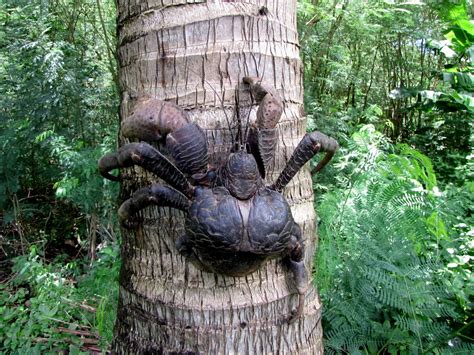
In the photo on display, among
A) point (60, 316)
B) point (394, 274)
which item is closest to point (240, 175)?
point (394, 274)

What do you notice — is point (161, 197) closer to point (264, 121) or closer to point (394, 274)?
point (264, 121)

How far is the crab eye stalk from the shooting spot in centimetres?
112

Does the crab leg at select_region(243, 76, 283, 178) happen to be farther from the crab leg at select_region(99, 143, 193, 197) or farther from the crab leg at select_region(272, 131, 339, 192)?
the crab leg at select_region(99, 143, 193, 197)

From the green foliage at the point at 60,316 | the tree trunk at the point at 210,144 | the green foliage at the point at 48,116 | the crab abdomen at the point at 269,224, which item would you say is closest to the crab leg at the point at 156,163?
the tree trunk at the point at 210,144

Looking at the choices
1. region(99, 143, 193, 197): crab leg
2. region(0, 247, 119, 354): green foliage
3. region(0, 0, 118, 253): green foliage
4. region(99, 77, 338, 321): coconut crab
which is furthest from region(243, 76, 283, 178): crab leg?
region(0, 0, 118, 253): green foliage

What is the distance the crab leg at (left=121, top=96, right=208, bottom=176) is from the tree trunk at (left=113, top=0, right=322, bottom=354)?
0.04 meters

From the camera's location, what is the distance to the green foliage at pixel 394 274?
78.9 inches

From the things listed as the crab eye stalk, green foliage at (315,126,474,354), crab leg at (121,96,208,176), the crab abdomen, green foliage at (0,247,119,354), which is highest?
crab leg at (121,96,208,176)

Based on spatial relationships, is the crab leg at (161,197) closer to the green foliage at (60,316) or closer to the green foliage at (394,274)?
the green foliage at (394,274)

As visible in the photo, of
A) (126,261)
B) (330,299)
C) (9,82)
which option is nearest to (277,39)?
(126,261)

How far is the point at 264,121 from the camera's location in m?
1.17

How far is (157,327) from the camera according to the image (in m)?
1.21

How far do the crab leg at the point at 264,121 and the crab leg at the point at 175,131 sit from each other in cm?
16

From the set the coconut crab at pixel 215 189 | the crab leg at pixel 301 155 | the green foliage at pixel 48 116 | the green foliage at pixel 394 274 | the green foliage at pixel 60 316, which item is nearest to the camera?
the coconut crab at pixel 215 189
